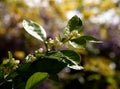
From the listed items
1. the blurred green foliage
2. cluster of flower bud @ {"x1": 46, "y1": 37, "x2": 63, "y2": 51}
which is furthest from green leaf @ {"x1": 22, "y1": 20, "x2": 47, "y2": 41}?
the blurred green foliage

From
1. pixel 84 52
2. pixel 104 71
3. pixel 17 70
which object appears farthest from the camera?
pixel 84 52

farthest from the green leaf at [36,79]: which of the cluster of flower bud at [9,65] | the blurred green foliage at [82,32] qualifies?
the blurred green foliage at [82,32]

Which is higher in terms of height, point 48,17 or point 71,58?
point 71,58

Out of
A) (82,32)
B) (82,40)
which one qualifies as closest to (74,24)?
(82,40)

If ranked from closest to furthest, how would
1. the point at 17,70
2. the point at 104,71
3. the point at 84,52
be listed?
the point at 17,70, the point at 104,71, the point at 84,52

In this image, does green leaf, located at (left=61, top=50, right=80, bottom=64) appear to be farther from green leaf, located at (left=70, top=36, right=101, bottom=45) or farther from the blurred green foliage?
the blurred green foliage

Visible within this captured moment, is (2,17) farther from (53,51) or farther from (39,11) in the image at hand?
(53,51)

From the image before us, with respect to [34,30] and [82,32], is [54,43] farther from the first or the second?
[82,32]

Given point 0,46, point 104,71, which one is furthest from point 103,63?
point 0,46
